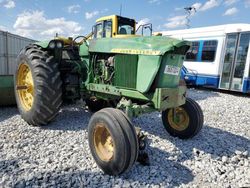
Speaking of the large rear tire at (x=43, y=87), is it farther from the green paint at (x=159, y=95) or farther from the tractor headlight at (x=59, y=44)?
the green paint at (x=159, y=95)

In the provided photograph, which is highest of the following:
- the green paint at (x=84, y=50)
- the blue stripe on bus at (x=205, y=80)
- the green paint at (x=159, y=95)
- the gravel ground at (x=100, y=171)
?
the green paint at (x=84, y=50)

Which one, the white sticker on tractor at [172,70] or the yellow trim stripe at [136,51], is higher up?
the yellow trim stripe at [136,51]

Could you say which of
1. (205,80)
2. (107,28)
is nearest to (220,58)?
(205,80)

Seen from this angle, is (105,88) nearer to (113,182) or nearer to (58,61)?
(58,61)

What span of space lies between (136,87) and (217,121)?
3.05m

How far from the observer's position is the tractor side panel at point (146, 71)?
3.29 metres

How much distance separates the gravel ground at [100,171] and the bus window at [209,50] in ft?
20.6

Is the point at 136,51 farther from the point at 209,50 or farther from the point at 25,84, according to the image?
the point at 209,50

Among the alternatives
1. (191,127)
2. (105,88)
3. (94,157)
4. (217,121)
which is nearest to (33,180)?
(94,157)

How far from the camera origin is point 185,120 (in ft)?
14.2

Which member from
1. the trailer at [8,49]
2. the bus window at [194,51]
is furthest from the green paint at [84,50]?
the bus window at [194,51]

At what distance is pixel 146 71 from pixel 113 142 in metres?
1.11

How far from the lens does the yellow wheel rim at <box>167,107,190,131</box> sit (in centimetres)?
429

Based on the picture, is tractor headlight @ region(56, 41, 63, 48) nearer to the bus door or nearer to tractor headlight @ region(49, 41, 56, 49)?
tractor headlight @ region(49, 41, 56, 49)
